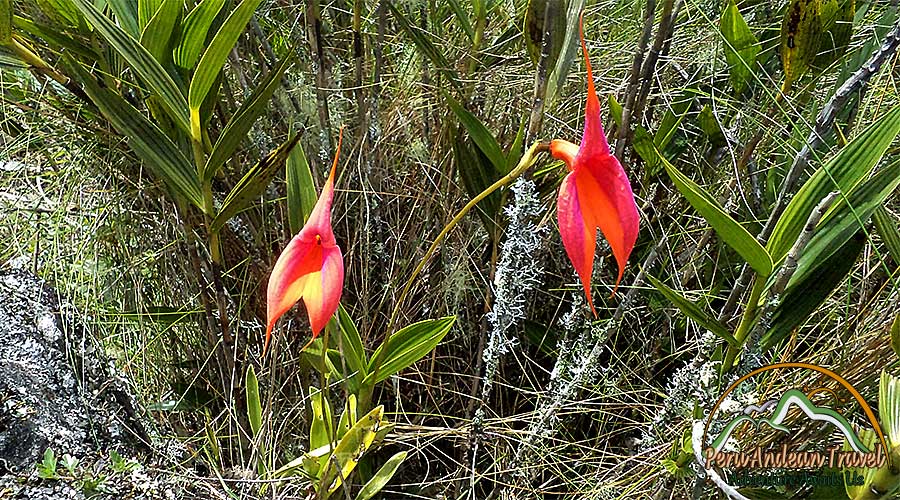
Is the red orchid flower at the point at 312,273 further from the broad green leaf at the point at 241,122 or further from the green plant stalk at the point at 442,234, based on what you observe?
the broad green leaf at the point at 241,122

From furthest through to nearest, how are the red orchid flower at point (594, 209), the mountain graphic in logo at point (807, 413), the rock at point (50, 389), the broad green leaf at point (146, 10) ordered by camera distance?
the rock at point (50, 389) < the broad green leaf at point (146, 10) < the mountain graphic in logo at point (807, 413) < the red orchid flower at point (594, 209)

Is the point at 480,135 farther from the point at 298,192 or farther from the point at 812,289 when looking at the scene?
the point at 812,289

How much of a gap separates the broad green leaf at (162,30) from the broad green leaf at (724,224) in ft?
1.45

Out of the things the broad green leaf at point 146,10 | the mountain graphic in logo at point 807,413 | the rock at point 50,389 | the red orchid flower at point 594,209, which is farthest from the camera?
the rock at point 50,389

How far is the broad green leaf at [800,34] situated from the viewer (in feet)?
Result: 2.28

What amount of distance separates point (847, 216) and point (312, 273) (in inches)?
17.6

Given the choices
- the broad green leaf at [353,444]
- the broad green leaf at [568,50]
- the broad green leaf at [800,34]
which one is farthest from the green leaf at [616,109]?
the broad green leaf at [353,444]

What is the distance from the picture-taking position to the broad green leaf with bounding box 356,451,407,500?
755 mm

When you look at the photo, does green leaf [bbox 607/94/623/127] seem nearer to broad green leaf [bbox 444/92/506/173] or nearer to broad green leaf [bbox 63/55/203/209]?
broad green leaf [bbox 444/92/506/173]

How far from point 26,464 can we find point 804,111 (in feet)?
3.30

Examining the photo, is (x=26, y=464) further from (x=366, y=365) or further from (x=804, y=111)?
(x=804, y=111)

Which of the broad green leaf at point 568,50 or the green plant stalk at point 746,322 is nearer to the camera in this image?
the green plant stalk at point 746,322

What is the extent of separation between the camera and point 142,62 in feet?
2.16

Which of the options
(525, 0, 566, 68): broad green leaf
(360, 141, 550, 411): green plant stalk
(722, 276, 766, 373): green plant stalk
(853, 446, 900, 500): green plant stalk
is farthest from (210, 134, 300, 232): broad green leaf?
(853, 446, 900, 500): green plant stalk
